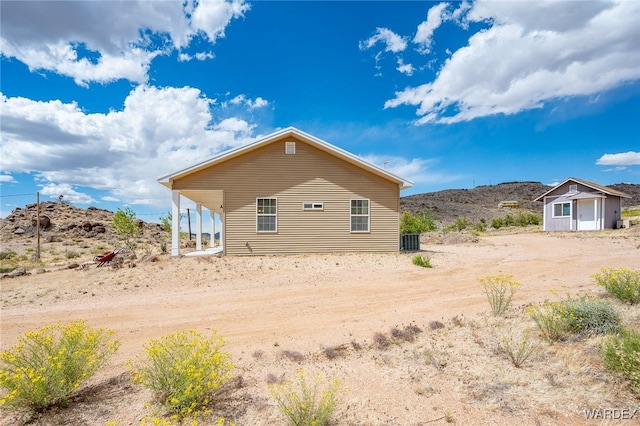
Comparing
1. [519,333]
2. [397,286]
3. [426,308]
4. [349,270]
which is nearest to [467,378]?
[519,333]

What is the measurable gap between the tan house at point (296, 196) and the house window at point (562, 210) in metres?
20.5

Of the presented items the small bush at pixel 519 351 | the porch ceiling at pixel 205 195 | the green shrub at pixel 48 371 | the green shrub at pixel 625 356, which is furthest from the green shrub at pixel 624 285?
the porch ceiling at pixel 205 195

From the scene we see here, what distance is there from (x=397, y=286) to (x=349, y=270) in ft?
8.99

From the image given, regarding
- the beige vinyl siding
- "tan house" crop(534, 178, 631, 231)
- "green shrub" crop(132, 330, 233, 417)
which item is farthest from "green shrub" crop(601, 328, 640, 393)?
"tan house" crop(534, 178, 631, 231)

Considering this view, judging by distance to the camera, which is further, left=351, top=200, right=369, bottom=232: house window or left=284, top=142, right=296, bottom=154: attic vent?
left=351, top=200, right=369, bottom=232: house window

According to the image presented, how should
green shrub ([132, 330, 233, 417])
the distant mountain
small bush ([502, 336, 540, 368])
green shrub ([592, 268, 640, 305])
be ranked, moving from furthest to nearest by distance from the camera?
the distant mountain, green shrub ([592, 268, 640, 305]), small bush ([502, 336, 540, 368]), green shrub ([132, 330, 233, 417])

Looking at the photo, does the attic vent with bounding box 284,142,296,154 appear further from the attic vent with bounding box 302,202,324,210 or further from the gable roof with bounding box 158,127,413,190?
the attic vent with bounding box 302,202,324,210

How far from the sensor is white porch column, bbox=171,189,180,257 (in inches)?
550

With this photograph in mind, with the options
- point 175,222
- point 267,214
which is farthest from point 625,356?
point 175,222

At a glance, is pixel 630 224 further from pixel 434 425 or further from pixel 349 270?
pixel 434 425

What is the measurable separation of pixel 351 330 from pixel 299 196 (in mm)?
9490

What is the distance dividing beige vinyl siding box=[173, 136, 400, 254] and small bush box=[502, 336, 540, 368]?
1055 cm

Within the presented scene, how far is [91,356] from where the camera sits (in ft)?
13.2

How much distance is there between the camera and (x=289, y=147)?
14.9m
